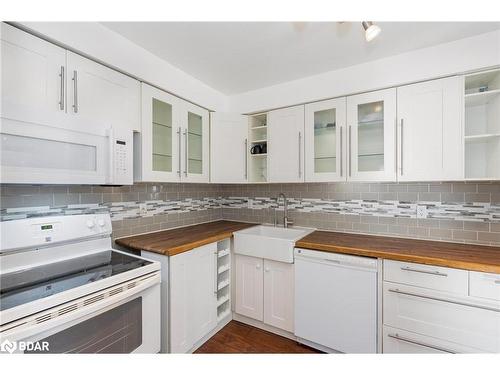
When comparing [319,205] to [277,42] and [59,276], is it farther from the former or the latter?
[59,276]

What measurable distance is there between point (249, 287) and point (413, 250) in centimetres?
133

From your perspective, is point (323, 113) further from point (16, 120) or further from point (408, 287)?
point (16, 120)

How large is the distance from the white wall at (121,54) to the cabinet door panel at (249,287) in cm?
156

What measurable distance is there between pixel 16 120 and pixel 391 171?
227 centimetres

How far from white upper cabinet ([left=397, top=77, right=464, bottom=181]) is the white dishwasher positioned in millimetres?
771

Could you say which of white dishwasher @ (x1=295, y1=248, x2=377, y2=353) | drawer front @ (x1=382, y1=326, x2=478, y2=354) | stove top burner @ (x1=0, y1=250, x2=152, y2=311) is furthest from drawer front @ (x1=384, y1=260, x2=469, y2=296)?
stove top burner @ (x1=0, y1=250, x2=152, y2=311)

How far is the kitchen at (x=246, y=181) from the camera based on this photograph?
3.82ft

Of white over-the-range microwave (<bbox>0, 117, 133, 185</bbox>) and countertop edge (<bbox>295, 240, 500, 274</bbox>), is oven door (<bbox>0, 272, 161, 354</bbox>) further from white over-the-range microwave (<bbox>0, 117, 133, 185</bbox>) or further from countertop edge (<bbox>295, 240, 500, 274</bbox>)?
countertop edge (<bbox>295, 240, 500, 274</bbox>)

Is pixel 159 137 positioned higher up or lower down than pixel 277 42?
lower down

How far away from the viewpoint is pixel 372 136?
1.84 meters

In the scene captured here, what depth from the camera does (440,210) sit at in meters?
1.81

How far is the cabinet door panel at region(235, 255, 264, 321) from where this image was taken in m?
2.01

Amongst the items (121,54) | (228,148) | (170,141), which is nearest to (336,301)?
(228,148)

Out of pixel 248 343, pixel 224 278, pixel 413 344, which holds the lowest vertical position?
pixel 248 343
